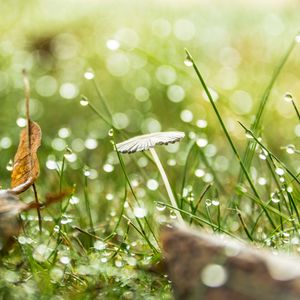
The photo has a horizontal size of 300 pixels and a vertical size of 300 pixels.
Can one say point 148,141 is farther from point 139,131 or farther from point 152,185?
point 139,131

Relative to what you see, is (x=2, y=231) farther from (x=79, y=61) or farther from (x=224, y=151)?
(x=79, y=61)

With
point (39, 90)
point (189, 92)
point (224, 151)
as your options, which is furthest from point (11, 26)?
point (224, 151)

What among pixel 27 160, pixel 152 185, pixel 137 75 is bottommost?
pixel 137 75

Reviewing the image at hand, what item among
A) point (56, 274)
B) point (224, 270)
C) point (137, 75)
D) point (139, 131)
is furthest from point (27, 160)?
point (137, 75)

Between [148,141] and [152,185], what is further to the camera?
[152,185]

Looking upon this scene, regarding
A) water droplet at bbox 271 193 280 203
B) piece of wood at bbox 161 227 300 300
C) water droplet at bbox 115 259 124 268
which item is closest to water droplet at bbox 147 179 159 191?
water droplet at bbox 271 193 280 203

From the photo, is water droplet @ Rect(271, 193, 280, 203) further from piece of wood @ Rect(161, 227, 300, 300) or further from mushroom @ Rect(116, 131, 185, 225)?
piece of wood @ Rect(161, 227, 300, 300)
